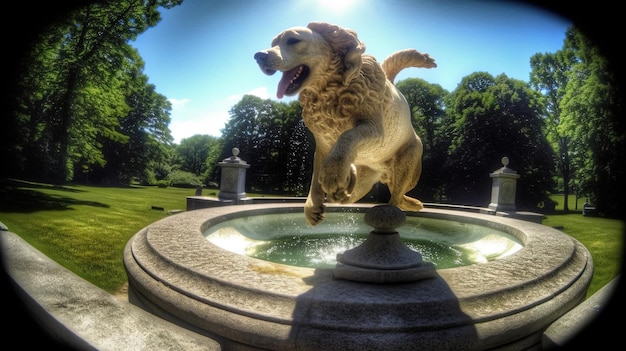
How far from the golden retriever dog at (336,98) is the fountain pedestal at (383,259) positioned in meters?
0.36

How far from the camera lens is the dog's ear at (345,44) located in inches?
95.8

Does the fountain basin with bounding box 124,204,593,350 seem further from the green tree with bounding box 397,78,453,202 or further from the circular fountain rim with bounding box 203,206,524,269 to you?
the green tree with bounding box 397,78,453,202

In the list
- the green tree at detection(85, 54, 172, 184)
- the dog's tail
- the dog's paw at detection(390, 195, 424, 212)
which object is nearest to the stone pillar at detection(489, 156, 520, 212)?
the dog's paw at detection(390, 195, 424, 212)

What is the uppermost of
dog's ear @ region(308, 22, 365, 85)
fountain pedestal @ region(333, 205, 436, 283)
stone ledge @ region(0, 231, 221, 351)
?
dog's ear @ region(308, 22, 365, 85)

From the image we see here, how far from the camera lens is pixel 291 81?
237cm

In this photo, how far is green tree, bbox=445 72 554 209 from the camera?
21.2 meters

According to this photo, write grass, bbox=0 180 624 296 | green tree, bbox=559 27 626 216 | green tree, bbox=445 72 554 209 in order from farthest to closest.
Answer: green tree, bbox=445 72 554 209 → green tree, bbox=559 27 626 216 → grass, bbox=0 180 624 296

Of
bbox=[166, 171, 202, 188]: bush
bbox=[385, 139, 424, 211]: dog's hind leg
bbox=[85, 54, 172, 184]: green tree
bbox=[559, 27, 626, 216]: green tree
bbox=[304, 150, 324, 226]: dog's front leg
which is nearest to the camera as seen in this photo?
bbox=[304, 150, 324, 226]: dog's front leg

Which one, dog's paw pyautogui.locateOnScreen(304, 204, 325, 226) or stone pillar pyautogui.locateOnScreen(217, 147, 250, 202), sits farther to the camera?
stone pillar pyautogui.locateOnScreen(217, 147, 250, 202)

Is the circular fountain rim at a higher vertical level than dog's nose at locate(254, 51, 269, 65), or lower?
lower

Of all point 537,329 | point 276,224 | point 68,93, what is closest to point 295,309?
point 537,329

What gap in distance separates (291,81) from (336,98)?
0.42 metres

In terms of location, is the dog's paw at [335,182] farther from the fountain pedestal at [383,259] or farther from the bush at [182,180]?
the bush at [182,180]

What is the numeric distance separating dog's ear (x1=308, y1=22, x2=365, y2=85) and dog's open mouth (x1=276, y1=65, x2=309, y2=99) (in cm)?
32
